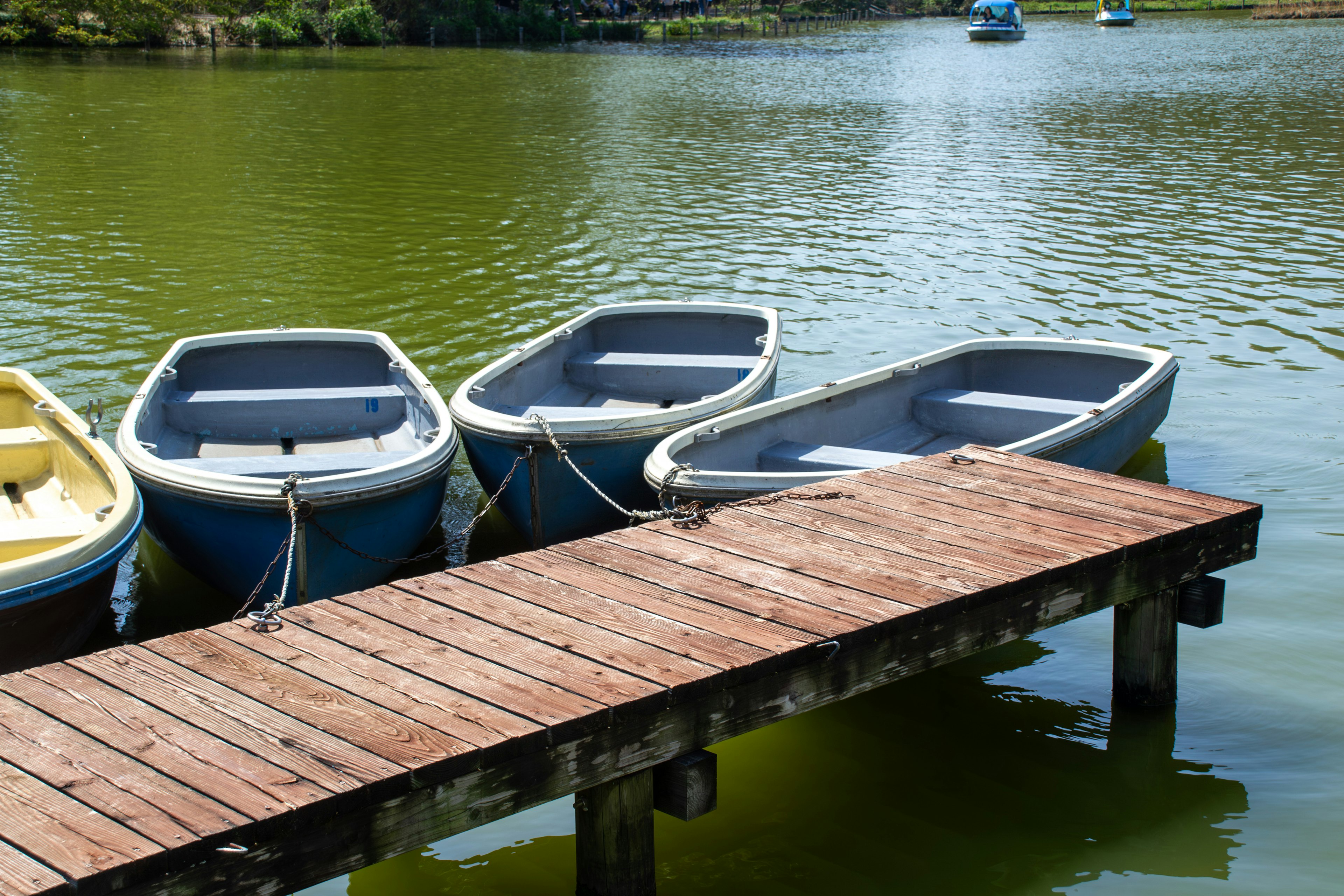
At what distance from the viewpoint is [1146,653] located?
584 centimetres

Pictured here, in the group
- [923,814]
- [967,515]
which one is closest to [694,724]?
[923,814]

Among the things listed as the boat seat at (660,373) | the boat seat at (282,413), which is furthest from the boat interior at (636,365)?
the boat seat at (282,413)

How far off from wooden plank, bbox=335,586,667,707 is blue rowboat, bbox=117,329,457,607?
1.33 metres

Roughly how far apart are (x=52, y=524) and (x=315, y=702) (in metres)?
2.89

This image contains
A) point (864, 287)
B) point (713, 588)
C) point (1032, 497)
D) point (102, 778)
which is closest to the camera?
point (102, 778)

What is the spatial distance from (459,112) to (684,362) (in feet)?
78.4

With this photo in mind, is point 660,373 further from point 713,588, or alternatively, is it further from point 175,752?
point 175,752

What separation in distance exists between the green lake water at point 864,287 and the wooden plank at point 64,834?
65.8 inches

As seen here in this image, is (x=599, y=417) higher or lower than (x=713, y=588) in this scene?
higher

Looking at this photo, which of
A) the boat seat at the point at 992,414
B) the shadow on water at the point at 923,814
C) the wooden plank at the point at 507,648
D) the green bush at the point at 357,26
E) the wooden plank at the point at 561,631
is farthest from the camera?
the green bush at the point at 357,26

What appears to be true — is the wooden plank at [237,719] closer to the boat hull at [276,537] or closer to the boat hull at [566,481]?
the boat hull at [276,537]

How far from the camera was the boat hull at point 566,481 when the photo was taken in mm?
7016

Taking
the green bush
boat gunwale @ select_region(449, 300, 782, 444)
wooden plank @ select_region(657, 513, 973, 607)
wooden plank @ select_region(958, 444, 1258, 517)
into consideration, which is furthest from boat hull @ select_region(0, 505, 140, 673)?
the green bush

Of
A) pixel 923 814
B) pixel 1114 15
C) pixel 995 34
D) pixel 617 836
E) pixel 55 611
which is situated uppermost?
pixel 1114 15
